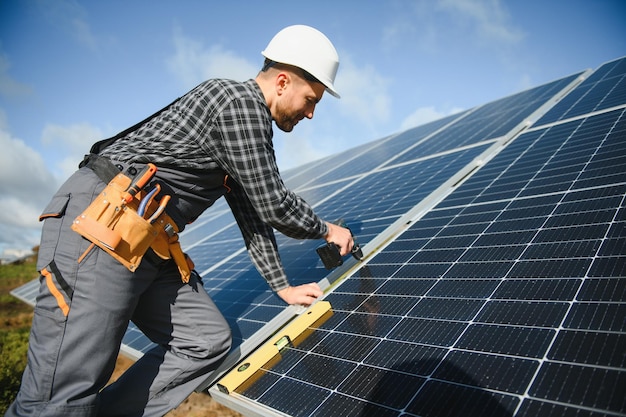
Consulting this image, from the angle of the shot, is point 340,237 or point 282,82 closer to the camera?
point 282,82

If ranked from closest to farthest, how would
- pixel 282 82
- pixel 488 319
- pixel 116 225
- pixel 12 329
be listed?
pixel 488 319 < pixel 116 225 < pixel 282 82 < pixel 12 329

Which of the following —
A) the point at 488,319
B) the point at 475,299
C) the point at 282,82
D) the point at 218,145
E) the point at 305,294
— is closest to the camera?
the point at 488,319

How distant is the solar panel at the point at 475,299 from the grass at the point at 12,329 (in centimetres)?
264

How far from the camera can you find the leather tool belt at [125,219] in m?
2.42

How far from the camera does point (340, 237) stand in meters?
3.56

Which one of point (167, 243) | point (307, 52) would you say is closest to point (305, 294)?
point (167, 243)

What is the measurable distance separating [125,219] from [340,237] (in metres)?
1.85

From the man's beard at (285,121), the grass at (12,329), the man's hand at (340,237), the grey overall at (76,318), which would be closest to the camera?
the grey overall at (76,318)

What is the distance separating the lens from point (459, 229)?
367 centimetres

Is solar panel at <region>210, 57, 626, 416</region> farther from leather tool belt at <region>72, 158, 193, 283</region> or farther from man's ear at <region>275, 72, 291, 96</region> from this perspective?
man's ear at <region>275, 72, 291, 96</region>

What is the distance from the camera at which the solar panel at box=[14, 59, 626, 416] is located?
6.13 ft

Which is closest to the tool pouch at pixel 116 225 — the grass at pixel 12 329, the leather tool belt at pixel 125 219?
the leather tool belt at pixel 125 219

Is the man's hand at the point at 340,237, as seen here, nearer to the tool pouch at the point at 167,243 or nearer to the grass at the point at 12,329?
the tool pouch at the point at 167,243

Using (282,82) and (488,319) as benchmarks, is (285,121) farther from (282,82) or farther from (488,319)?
(488,319)
